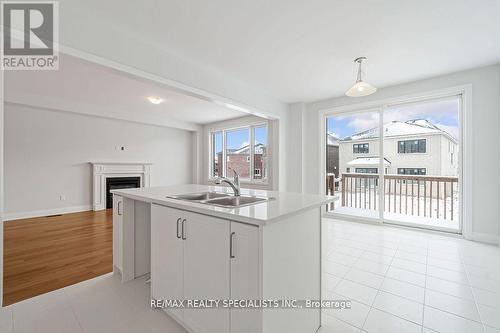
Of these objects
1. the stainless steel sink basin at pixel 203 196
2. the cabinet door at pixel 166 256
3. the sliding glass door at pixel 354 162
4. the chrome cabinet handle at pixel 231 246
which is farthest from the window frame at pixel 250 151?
the chrome cabinet handle at pixel 231 246

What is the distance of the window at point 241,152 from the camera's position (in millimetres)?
6164

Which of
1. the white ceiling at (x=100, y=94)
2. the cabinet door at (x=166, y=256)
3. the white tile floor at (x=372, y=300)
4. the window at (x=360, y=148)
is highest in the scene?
the white ceiling at (x=100, y=94)

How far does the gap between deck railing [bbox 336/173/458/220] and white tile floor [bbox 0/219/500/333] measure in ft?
5.21

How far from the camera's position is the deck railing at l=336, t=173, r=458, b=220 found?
4.18m

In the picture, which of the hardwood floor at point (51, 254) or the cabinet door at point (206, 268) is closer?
the cabinet door at point (206, 268)

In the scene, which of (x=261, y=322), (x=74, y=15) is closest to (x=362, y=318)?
(x=261, y=322)

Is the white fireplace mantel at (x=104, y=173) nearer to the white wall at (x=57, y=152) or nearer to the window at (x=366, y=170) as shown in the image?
the white wall at (x=57, y=152)

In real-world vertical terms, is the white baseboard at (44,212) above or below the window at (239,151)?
below

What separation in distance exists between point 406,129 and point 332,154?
1.44m

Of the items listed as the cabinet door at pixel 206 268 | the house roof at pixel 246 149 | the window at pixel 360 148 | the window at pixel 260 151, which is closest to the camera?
the cabinet door at pixel 206 268

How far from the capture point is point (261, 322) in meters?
1.06

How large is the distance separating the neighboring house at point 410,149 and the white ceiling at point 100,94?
335 centimetres

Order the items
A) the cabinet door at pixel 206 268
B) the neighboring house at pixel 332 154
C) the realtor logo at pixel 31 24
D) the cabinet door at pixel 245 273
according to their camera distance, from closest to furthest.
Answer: the cabinet door at pixel 245 273 → the cabinet door at pixel 206 268 → the realtor logo at pixel 31 24 → the neighboring house at pixel 332 154

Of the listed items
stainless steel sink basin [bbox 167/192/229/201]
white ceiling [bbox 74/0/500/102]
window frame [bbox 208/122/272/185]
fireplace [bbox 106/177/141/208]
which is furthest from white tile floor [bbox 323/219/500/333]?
fireplace [bbox 106/177/141/208]
